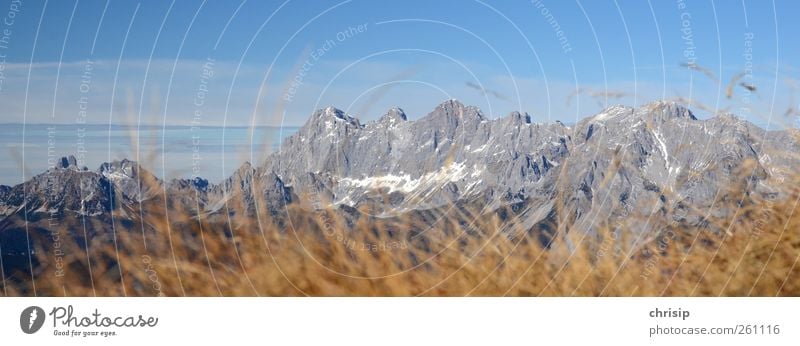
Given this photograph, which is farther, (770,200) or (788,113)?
(770,200)

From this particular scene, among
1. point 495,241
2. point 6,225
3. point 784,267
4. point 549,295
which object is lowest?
point 784,267

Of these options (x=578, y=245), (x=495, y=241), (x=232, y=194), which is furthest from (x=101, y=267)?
(x=578, y=245)

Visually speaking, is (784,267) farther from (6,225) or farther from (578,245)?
(6,225)

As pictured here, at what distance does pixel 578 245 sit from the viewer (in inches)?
293

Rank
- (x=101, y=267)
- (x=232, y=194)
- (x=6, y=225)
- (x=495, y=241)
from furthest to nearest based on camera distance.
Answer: (x=6, y=225)
(x=495, y=241)
(x=232, y=194)
(x=101, y=267)

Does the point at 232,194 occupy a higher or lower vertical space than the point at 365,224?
higher

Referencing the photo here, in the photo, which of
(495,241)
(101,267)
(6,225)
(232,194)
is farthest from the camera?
(6,225)

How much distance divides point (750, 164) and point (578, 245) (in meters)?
1.58

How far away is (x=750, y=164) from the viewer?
773cm

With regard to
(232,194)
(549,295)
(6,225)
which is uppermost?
(6,225)

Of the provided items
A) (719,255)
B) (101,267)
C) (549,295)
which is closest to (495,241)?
(549,295)

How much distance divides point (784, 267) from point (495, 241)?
7.44 ft

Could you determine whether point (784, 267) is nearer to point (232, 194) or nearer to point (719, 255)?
point (719, 255)

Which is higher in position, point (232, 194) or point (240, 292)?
point (232, 194)
